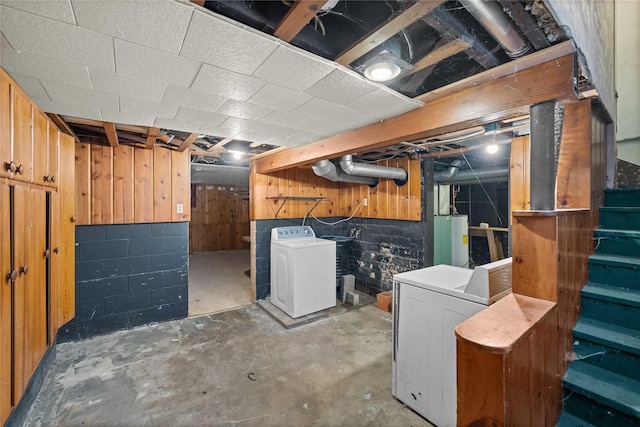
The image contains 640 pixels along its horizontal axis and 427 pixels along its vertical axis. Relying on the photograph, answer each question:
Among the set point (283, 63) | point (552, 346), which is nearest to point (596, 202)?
point (552, 346)

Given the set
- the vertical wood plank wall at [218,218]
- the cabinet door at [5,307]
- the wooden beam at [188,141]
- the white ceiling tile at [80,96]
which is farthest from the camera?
the vertical wood plank wall at [218,218]

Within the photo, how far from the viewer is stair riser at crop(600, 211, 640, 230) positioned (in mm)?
1795

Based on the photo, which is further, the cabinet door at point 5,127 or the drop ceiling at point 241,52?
the cabinet door at point 5,127

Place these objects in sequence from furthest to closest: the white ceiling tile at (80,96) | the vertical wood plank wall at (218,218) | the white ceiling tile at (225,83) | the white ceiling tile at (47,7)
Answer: the vertical wood plank wall at (218,218)
the white ceiling tile at (80,96)
the white ceiling tile at (225,83)
the white ceiling tile at (47,7)

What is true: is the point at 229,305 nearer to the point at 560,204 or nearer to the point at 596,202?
the point at 560,204

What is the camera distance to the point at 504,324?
88 centimetres

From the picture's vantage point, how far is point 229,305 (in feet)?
12.2

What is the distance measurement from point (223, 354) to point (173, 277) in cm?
124

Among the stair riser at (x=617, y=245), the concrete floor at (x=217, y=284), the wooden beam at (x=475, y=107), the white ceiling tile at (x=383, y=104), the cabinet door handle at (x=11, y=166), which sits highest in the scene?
the white ceiling tile at (x=383, y=104)

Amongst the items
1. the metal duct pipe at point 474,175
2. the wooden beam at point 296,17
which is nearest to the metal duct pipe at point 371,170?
the metal duct pipe at point 474,175

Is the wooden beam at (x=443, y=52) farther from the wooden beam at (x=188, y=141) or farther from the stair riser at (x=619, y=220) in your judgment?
the wooden beam at (x=188, y=141)

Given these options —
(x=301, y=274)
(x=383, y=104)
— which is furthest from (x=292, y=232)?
(x=383, y=104)

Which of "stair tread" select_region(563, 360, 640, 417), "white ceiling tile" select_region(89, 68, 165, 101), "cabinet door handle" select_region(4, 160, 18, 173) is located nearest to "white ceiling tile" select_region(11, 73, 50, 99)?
"white ceiling tile" select_region(89, 68, 165, 101)

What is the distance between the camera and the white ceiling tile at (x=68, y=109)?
169cm
